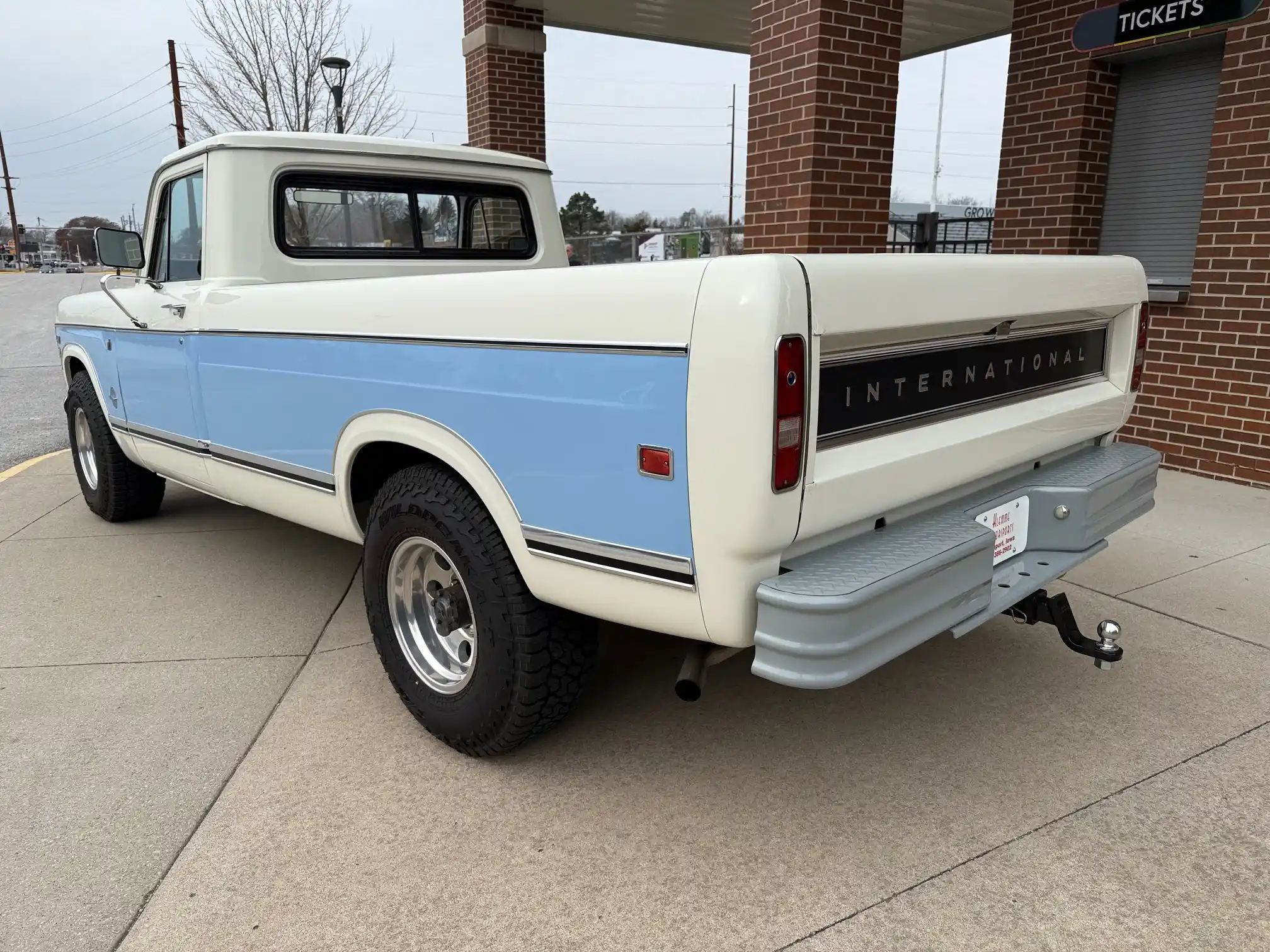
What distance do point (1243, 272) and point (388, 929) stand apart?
5986mm

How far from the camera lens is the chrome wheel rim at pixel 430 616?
2.88 metres

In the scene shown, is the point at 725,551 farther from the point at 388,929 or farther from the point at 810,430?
the point at 388,929

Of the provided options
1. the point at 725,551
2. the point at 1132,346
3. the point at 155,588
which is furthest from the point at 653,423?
the point at 155,588

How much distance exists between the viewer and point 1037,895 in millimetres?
2205

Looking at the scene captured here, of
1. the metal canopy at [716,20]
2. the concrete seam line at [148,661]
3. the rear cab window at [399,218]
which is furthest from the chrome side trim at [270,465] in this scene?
the metal canopy at [716,20]

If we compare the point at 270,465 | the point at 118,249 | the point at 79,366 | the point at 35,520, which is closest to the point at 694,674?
the point at 270,465

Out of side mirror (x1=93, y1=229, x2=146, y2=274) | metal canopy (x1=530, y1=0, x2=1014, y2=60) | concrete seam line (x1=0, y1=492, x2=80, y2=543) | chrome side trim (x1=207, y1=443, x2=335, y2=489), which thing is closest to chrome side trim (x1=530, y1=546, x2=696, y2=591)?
chrome side trim (x1=207, y1=443, x2=335, y2=489)

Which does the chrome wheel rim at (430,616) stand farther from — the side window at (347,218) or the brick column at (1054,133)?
the brick column at (1054,133)

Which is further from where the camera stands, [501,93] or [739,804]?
[501,93]

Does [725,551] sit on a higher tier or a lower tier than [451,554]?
higher

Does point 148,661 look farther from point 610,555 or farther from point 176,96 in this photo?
point 176,96

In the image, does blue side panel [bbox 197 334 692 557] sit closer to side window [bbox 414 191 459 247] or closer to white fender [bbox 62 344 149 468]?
side window [bbox 414 191 459 247]

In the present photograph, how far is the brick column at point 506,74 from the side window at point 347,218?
5828 mm

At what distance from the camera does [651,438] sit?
2.06 metres
